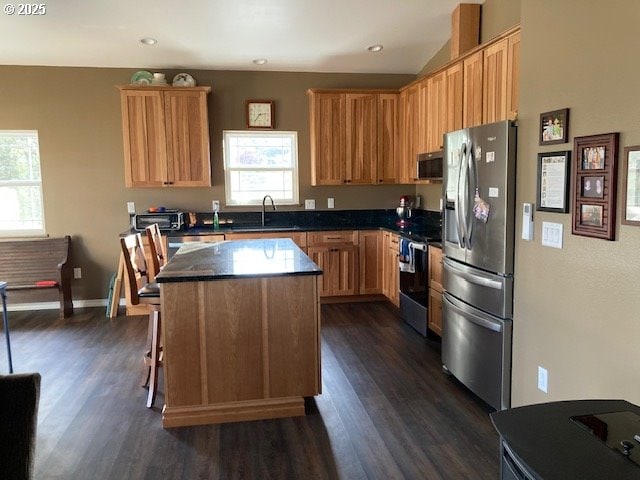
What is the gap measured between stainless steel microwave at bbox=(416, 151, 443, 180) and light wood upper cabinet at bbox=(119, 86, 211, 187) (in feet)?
7.78

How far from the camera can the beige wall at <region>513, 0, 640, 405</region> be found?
1904mm

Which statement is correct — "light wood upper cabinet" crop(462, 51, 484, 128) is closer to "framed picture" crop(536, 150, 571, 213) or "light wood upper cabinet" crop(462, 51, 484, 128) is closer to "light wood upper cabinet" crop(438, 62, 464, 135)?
"light wood upper cabinet" crop(438, 62, 464, 135)

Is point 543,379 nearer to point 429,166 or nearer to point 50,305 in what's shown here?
point 429,166

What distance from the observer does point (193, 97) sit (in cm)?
519

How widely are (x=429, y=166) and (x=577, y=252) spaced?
2.58m

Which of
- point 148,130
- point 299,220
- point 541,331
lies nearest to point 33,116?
point 148,130

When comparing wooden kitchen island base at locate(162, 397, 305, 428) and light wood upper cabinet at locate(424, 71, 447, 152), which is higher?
light wood upper cabinet at locate(424, 71, 447, 152)

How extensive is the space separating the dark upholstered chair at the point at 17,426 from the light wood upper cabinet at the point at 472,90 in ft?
11.6

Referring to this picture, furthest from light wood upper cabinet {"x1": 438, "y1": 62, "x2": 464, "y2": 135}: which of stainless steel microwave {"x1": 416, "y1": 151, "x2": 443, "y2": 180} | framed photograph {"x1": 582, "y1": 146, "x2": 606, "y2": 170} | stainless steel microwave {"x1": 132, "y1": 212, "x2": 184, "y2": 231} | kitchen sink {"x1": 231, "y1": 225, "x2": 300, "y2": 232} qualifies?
stainless steel microwave {"x1": 132, "y1": 212, "x2": 184, "y2": 231}

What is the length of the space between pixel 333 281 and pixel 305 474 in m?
3.22

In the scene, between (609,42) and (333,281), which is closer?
(609,42)

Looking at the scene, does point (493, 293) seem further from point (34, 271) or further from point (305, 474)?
point (34, 271)
